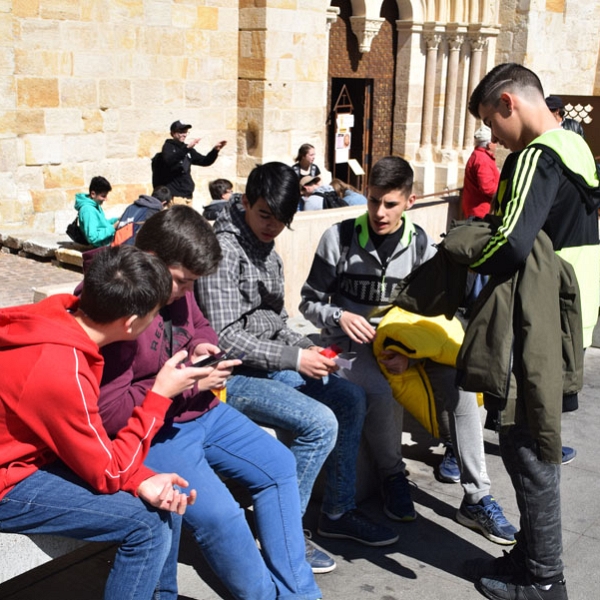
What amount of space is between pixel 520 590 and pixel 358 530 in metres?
0.69

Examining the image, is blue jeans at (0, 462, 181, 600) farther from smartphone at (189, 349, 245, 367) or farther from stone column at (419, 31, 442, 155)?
stone column at (419, 31, 442, 155)

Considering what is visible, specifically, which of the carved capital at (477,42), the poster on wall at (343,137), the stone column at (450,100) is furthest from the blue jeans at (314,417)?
the carved capital at (477,42)

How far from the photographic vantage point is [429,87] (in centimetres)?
1540

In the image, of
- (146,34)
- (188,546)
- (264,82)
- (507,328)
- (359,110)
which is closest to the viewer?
(507,328)

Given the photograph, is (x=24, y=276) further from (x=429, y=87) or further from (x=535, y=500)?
(x=429, y=87)

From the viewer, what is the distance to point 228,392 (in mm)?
3432

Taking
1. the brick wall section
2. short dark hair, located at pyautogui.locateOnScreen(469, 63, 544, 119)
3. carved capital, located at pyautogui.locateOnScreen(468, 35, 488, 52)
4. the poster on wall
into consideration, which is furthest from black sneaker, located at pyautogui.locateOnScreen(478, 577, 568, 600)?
carved capital, located at pyautogui.locateOnScreen(468, 35, 488, 52)

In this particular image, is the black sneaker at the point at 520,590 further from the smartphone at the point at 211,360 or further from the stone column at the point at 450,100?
the stone column at the point at 450,100

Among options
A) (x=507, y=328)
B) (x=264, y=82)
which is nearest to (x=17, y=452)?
(x=507, y=328)

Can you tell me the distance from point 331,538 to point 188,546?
1.94 ft

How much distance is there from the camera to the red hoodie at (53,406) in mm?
2295

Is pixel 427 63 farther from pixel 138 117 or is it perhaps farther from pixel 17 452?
pixel 17 452

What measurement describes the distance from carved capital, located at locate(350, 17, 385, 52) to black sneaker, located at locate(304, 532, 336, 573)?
37.8ft

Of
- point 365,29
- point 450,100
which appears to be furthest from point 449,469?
point 450,100
